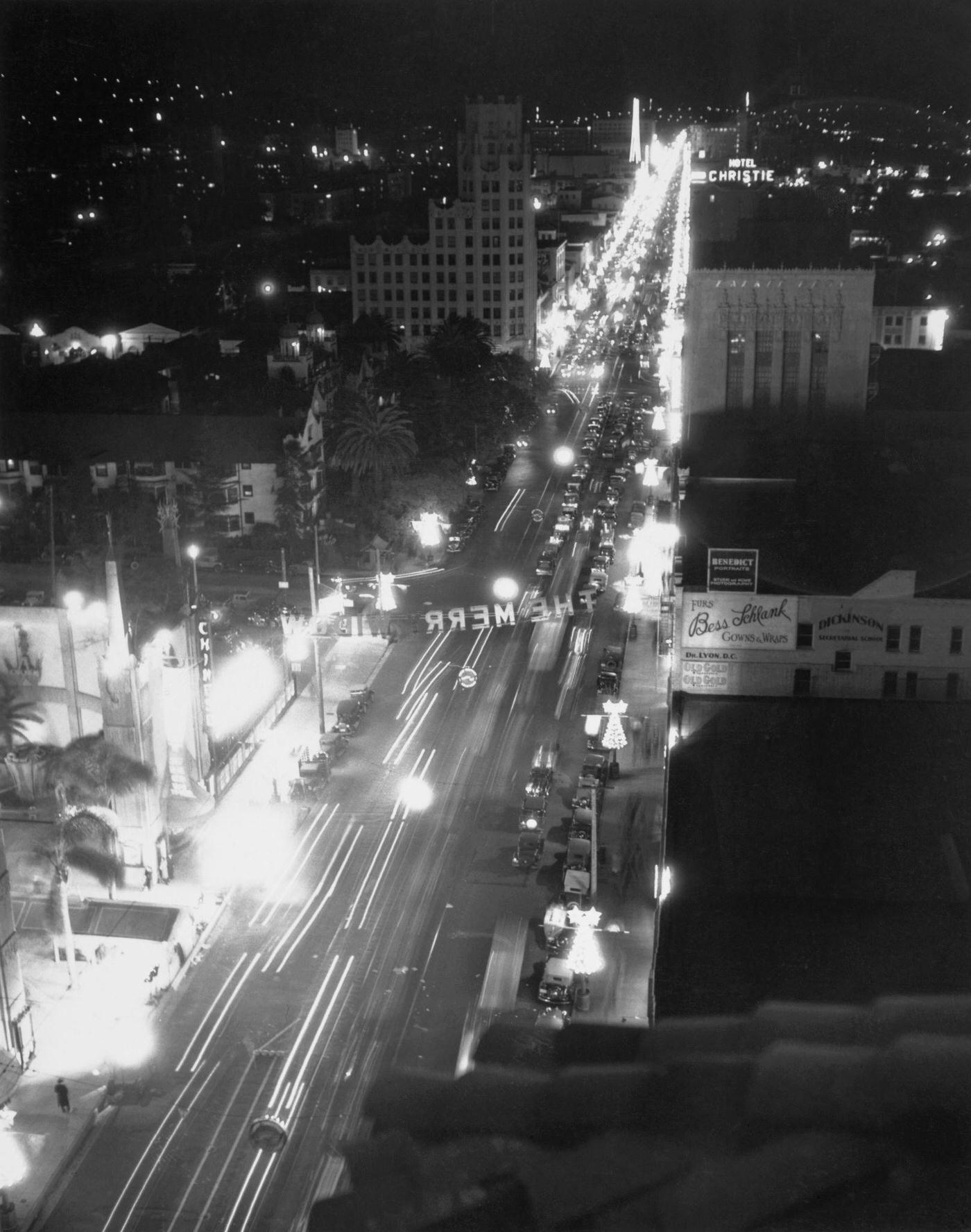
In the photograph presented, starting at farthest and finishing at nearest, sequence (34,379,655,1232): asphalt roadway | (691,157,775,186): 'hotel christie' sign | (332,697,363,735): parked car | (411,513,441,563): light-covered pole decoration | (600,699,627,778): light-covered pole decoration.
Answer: (691,157,775,186): 'hotel christie' sign < (411,513,441,563): light-covered pole decoration < (332,697,363,735): parked car < (600,699,627,778): light-covered pole decoration < (34,379,655,1232): asphalt roadway

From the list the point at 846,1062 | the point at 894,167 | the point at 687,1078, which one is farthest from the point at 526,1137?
the point at 894,167

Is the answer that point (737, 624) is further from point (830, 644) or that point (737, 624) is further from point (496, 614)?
point (496, 614)

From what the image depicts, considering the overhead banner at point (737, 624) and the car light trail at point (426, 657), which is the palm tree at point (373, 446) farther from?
the overhead banner at point (737, 624)

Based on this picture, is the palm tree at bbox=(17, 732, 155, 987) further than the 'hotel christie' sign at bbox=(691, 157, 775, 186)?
No

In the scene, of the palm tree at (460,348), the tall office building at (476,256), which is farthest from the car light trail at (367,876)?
the tall office building at (476,256)

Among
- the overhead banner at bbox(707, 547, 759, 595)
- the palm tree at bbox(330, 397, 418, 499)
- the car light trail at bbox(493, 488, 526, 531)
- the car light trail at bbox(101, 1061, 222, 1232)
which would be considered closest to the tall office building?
the car light trail at bbox(493, 488, 526, 531)

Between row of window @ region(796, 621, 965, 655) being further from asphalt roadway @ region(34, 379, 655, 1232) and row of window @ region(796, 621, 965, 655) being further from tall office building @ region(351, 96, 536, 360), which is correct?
tall office building @ region(351, 96, 536, 360)
